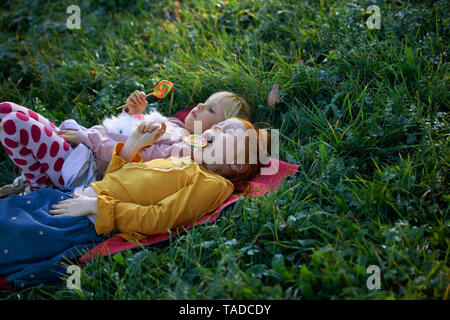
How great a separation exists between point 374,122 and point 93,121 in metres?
2.16

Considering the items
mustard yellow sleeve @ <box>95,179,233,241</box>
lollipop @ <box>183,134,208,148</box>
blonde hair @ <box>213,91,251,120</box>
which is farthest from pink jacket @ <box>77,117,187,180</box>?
mustard yellow sleeve @ <box>95,179,233,241</box>

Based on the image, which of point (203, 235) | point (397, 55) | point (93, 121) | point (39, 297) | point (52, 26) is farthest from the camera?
point (52, 26)

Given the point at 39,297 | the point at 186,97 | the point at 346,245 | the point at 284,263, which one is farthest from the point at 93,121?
the point at 346,245

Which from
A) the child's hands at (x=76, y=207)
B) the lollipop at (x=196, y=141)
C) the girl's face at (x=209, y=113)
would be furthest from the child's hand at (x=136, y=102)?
the child's hands at (x=76, y=207)

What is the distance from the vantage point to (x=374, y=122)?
2.51 meters

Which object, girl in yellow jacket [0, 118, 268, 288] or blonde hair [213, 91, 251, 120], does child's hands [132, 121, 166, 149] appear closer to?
girl in yellow jacket [0, 118, 268, 288]

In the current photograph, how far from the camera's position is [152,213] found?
84.9 inches

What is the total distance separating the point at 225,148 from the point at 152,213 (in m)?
0.61

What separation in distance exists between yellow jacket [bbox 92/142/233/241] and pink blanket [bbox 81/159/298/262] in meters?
0.04

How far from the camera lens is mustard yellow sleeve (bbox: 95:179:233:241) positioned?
2.13 metres

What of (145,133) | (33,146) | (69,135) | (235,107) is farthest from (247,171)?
(33,146)

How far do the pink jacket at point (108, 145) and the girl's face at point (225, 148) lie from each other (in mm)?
252

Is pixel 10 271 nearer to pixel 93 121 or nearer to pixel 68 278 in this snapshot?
pixel 68 278

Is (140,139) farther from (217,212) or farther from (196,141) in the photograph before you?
(217,212)
